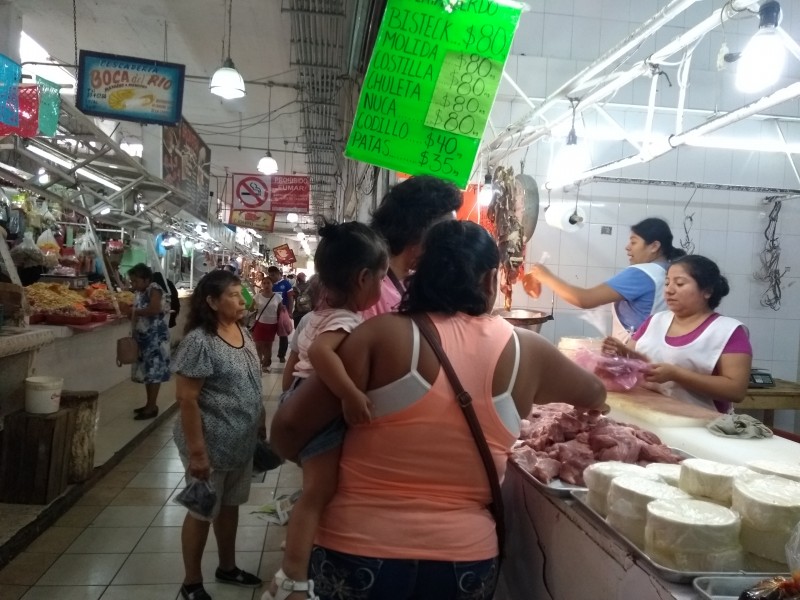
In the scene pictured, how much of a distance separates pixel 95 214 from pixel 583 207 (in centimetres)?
716

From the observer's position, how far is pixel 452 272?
1.62 metres

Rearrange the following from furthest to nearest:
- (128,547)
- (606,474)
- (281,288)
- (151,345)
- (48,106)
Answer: (281,288) → (151,345) → (48,106) → (128,547) → (606,474)

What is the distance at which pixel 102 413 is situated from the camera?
7.20 m

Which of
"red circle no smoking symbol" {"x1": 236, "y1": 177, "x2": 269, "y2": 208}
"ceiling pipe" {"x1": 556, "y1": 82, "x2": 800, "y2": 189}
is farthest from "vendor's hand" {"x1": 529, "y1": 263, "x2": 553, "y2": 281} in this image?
"red circle no smoking symbol" {"x1": 236, "y1": 177, "x2": 269, "y2": 208}

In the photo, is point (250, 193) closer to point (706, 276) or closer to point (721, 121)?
point (721, 121)

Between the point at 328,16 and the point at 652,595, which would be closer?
the point at 652,595

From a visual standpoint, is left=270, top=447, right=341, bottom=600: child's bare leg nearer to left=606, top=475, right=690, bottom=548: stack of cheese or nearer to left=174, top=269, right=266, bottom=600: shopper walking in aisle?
left=606, top=475, right=690, bottom=548: stack of cheese

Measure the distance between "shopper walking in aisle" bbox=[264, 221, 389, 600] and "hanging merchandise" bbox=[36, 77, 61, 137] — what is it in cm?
431

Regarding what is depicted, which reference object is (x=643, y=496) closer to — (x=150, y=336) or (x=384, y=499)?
(x=384, y=499)

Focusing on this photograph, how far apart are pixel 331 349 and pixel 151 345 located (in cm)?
619

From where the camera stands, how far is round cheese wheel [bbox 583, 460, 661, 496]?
1724mm

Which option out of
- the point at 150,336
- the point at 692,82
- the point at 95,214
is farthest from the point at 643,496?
the point at 95,214

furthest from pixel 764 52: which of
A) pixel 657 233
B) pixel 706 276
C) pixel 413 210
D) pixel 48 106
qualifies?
pixel 48 106

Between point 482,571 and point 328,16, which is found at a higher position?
point 328,16
